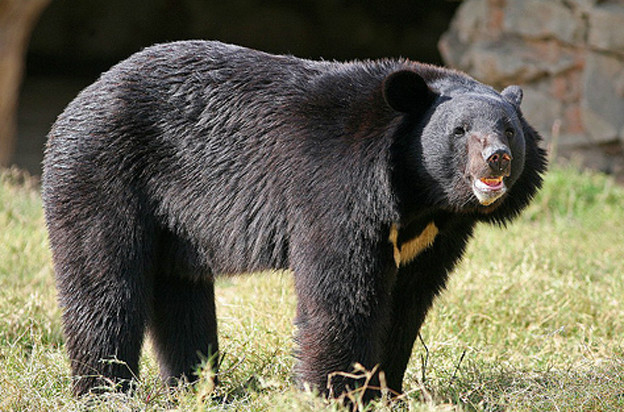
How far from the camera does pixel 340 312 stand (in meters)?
3.52

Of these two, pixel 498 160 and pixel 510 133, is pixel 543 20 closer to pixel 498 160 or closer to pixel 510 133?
pixel 510 133

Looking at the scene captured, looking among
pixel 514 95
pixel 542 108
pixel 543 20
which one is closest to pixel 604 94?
pixel 542 108

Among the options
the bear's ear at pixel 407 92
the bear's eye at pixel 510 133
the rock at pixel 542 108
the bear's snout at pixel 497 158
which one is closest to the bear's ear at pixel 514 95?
the bear's eye at pixel 510 133

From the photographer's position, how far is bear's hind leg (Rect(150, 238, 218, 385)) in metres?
4.36

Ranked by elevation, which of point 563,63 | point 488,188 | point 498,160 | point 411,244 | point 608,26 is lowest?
point 411,244

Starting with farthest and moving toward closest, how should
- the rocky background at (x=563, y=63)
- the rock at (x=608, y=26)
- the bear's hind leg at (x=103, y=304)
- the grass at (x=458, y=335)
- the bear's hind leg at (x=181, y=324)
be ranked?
the rocky background at (x=563, y=63), the rock at (x=608, y=26), the bear's hind leg at (x=181, y=324), the bear's hind leg at (x=103, y=304), the grass at (x=458, y=335)

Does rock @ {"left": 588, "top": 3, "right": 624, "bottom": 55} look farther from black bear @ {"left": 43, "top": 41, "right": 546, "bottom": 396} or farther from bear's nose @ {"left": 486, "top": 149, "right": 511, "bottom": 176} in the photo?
bear's nose @ {"left": 486, "top": 149, "right": 511, "bottom": 176}

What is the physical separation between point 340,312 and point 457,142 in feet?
2.63

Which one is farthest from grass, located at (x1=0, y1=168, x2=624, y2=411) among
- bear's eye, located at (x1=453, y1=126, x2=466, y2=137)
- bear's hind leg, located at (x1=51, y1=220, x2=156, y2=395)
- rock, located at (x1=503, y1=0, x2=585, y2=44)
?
rock, located at (x1=503, y1=0, x2=585, y2=44)

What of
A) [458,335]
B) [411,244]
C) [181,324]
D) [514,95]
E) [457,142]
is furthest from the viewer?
[458,335]

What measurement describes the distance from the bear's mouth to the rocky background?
20.8ft

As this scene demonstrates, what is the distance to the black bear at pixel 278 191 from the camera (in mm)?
3551

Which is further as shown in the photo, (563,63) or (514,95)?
(563,63)

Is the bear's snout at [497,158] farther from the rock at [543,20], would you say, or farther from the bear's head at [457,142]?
the rock at [543,20]
